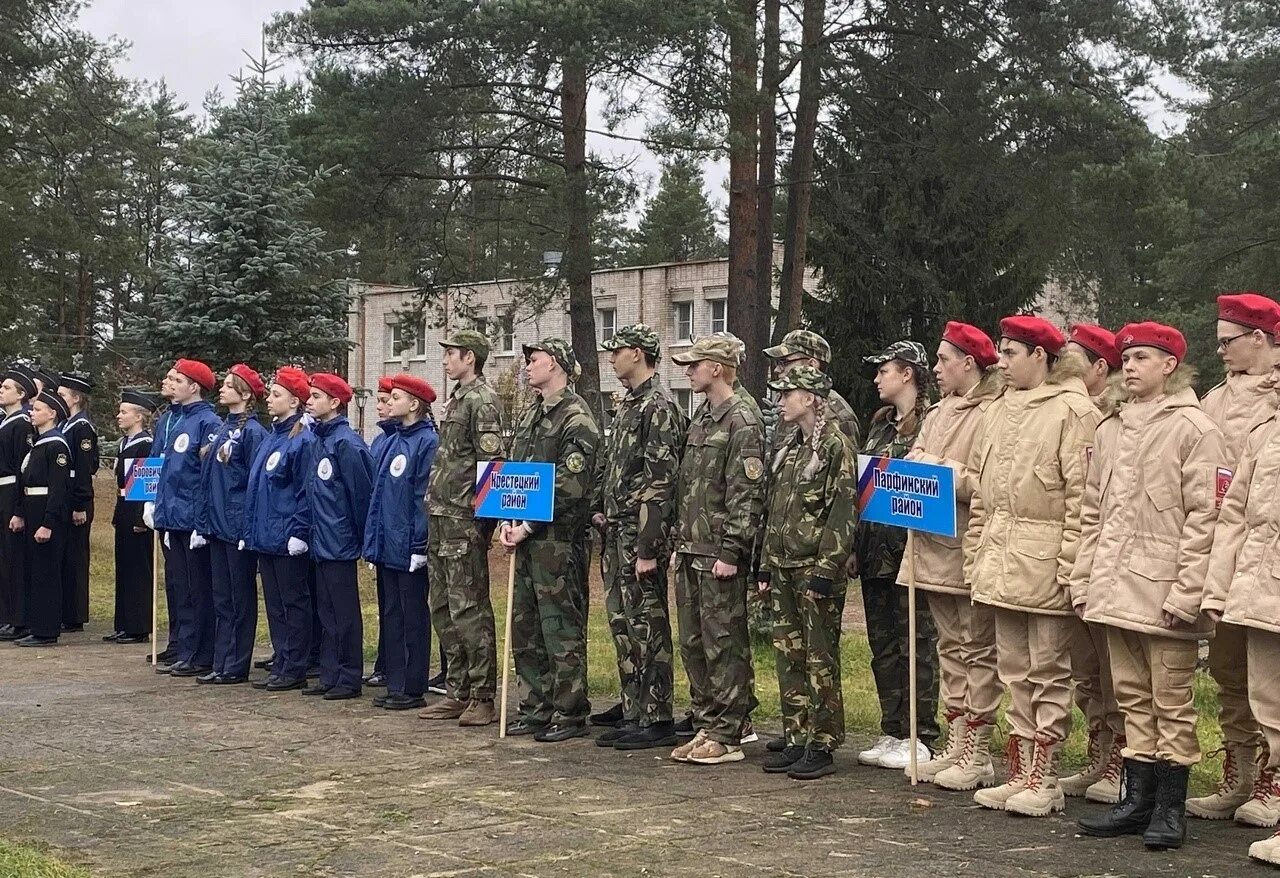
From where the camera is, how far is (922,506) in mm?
8203

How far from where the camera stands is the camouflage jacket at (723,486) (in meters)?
8.92

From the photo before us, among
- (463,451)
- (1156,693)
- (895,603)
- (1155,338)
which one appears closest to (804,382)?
(895,603)

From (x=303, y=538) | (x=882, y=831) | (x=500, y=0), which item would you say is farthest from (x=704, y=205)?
(x=882, y=831)

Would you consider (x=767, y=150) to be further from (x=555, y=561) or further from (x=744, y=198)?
(x=555, y=561)

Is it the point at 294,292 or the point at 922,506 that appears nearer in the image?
the point at 922,506

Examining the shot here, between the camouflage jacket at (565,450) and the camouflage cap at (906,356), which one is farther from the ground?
the camouflage cap at (906,356)

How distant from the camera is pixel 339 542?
37.7ft

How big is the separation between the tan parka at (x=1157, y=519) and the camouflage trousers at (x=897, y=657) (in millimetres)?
1739

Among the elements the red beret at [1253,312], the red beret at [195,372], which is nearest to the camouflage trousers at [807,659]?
the red beret at [1253,312]

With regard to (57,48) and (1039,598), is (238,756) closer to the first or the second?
(1039,598)

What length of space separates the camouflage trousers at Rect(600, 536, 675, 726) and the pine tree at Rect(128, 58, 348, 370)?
11.3 metres

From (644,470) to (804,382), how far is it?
4.02 feet

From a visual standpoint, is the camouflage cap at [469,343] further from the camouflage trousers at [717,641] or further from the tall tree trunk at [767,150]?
the tall tree trunk at [767,150]

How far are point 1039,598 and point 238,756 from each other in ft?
14.7
